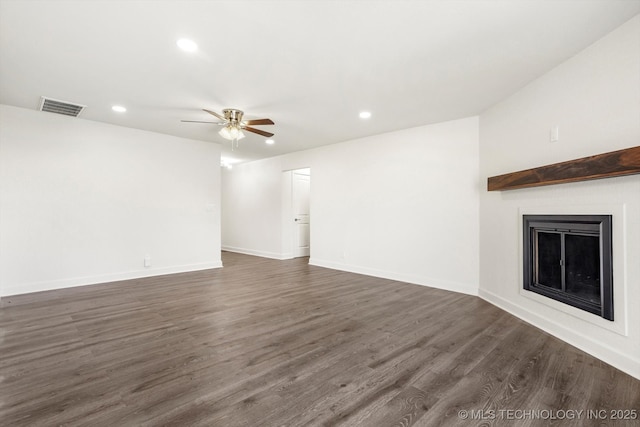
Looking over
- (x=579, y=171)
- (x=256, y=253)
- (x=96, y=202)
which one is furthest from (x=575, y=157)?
(x=256, y=253)

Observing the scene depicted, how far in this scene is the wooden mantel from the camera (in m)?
2.02

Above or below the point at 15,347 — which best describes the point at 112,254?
above

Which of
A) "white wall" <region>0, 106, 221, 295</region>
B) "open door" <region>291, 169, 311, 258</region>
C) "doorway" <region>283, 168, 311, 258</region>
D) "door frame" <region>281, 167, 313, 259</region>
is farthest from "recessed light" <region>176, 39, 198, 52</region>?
"open door" <region>291, 169, 311, 258</region>

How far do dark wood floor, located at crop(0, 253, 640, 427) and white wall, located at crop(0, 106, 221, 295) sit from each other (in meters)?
0.80

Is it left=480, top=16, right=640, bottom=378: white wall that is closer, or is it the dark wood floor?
the dark wood floor

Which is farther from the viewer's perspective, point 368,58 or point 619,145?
point 368,58

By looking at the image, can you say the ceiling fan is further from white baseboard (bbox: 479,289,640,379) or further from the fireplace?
white baseboard (bbox: 479,289,640,379)

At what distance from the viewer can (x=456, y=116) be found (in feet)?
13.7

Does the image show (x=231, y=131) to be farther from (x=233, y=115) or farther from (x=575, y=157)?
(x=575, y=157)

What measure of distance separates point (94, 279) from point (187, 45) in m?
4.14

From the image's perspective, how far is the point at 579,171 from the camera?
240cm

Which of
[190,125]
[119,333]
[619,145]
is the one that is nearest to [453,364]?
[619,145]

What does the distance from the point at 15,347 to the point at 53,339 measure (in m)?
0.24

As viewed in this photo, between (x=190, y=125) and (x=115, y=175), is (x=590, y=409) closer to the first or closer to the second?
(x=190, y=125)
